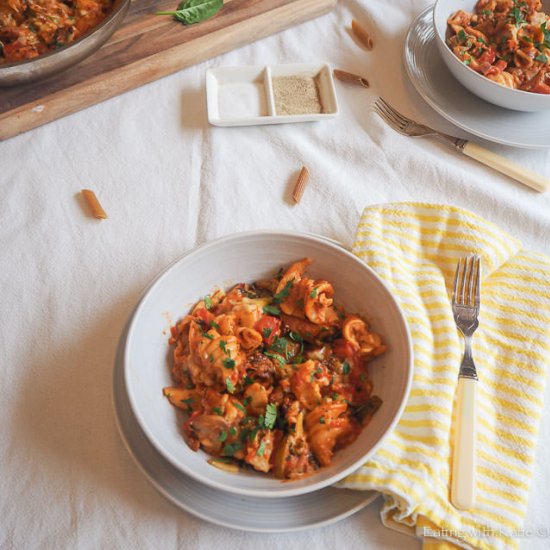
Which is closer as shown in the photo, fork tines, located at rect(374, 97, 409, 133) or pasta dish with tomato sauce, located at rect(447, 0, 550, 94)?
pasta dish with tomato sauce, located at rect(447, 0, 550, 94)

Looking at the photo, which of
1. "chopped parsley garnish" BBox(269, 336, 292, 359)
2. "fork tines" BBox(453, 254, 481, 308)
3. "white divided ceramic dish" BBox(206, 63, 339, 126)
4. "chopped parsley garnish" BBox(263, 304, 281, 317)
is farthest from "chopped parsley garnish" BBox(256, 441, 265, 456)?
"white divided ceramic dish" BBox(206, 63, 339, 126)

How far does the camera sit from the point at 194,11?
6.97 ft

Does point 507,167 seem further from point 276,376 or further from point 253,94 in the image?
point 276,376

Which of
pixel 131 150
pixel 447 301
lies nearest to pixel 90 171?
pixel 131 150

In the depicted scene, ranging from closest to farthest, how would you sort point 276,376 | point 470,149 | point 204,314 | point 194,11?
point 276,376 < point 204,314 < point 470,149 < point 194,11

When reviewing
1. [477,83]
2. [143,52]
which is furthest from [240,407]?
[143,52]

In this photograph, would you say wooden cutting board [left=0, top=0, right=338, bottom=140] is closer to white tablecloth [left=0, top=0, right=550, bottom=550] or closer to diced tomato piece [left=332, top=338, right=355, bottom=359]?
white tablecloth [left=0, top=0, right=550, bottom=550]

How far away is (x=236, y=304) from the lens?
4.50 ft

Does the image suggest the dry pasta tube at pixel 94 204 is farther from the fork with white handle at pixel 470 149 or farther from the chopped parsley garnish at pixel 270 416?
the fork with white handle at pixel 470 149

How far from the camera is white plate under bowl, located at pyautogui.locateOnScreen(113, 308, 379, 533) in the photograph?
1.15 metres

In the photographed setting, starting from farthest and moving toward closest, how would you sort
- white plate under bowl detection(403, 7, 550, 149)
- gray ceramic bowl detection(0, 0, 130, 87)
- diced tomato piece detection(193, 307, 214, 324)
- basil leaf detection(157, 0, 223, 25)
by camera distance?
basil leaf detection(157, 0, 223, 25), white plate under bowl detection(403, 7, 550, 149), gray ceramic bowl detection(0, 0, 130, 87), diced tomato piece detection(193, 307, 214, 324)

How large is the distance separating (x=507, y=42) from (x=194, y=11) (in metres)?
1.17

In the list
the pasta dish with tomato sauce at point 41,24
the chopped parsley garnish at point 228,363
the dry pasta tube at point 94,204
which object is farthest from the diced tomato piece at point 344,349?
the pasta dish with tomato sauce at point 41,24

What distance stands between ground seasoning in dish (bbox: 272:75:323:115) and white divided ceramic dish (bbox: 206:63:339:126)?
2cm
